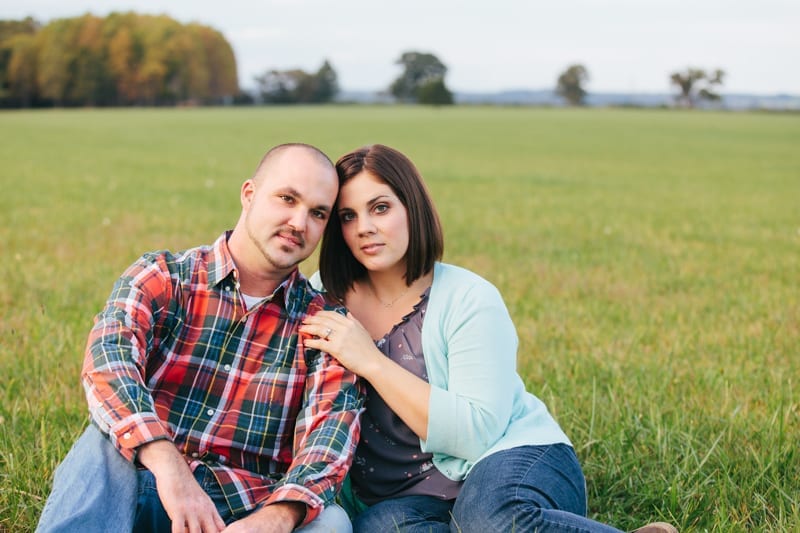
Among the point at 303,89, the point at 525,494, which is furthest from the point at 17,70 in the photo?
the point at 525,494

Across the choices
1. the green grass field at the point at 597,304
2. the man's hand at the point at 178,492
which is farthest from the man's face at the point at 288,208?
the green grass field at the point at 597,304

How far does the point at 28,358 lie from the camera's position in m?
4.51

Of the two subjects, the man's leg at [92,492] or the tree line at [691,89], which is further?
the tree line at [691,89]

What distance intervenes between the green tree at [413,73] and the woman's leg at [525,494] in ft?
424

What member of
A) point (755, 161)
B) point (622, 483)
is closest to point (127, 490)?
point (622, 483)

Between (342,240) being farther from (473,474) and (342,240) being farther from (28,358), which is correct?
(28,358)

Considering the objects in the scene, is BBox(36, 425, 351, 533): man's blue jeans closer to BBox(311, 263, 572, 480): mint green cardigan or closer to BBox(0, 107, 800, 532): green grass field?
BBox(311, 263, 572, 480): mint green cardigan

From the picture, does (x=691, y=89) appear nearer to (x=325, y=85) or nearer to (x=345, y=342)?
(x=325, y=85)

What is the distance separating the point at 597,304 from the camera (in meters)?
6.79

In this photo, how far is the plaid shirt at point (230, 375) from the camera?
2.66m

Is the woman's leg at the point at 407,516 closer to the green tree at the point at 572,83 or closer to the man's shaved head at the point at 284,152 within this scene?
the man's shaved head at the point at 284,152

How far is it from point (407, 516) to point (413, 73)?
135 m

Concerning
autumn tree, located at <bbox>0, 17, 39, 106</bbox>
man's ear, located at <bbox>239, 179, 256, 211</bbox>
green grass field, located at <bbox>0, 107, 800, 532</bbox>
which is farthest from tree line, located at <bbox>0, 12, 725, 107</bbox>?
man's ear, located at <bbox>239, 179, 256, 211</bbox>

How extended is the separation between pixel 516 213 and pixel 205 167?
32.0 feet
